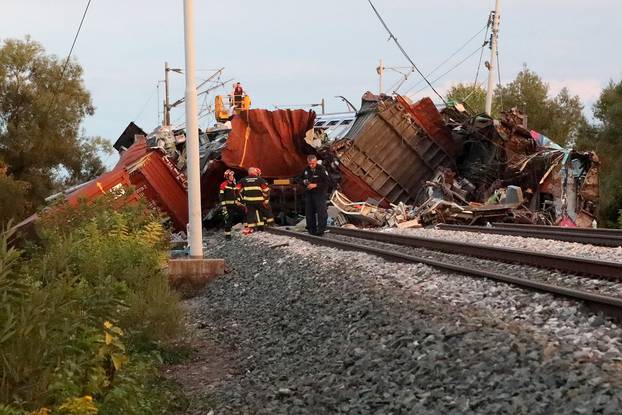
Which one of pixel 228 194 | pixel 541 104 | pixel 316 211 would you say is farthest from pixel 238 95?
pixel 541 104

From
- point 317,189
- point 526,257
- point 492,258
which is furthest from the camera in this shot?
point 317,189

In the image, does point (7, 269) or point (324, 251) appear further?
point (324, 251)

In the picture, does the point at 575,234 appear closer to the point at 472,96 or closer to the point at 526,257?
the point at 526,257

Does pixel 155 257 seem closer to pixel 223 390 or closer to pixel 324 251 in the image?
pixel 324 251

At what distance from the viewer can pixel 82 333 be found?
4586mm

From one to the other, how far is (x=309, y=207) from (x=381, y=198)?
738 cm

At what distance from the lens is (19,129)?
40.4m

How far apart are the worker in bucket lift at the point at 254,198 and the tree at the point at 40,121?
26.1m

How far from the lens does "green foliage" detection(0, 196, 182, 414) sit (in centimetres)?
373

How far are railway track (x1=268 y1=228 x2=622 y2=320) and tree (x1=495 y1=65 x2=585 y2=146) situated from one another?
4835 centimetres

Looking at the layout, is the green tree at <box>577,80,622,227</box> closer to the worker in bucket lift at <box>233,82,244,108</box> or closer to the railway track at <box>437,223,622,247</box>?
the worker in bucket lift at <box>233,82,244,108</box>

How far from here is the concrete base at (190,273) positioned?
11.2m

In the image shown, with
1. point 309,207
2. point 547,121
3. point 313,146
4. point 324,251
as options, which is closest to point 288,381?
point 324,251

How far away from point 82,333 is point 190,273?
6.73 metres
